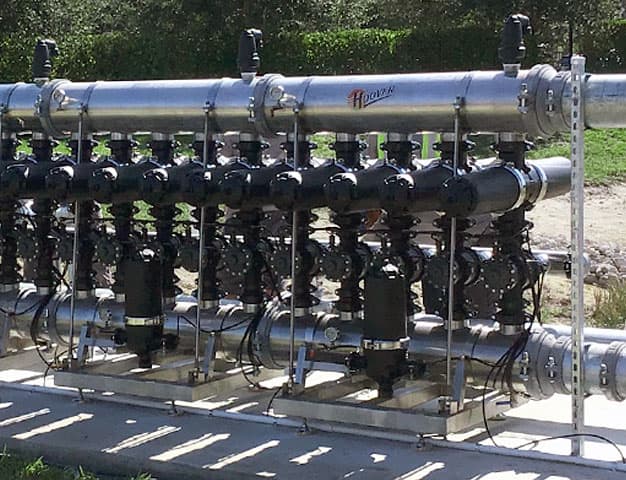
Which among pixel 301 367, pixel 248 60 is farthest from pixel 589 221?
pixel 301 367

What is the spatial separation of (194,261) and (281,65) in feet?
55.8

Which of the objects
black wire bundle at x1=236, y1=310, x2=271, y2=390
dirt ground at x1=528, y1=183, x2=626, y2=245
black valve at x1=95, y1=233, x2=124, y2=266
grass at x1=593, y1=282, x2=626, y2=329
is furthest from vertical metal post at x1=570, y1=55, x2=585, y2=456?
dirt ground at x1=528, y1=183, x2=626, y2=245

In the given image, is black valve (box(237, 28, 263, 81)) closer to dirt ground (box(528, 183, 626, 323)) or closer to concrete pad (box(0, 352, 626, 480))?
concrete pad (box(0, 352, 626, 480))

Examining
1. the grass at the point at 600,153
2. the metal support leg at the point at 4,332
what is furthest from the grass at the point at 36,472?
the grass at the point at 600,153

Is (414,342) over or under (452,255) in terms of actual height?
under

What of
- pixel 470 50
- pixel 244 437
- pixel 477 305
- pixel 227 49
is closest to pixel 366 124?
pixel 477 305

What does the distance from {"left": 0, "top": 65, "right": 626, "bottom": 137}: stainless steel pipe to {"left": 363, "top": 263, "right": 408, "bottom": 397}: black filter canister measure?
0.84m

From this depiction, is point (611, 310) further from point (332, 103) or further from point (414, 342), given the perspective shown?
point (332, 103)

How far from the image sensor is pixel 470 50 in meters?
22.1

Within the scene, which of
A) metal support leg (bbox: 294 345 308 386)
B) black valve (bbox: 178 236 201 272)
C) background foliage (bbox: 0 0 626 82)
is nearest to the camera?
metal support leg (bbox: 294 345 308 386)

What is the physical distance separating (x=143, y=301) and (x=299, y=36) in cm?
1742

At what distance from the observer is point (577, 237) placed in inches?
215

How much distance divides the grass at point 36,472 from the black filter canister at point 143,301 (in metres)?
0.92

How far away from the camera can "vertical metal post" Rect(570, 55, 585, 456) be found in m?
5.45
